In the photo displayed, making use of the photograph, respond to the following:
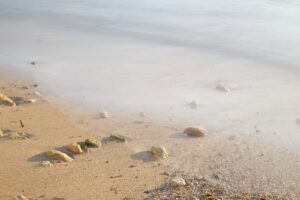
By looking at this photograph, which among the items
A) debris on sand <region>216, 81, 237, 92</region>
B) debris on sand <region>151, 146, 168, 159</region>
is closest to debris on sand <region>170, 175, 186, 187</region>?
debris on sand <region>151, 146, 168, 159</region>

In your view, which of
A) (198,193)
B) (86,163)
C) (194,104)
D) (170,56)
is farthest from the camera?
(170,56)

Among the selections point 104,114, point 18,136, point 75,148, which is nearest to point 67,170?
point 75,148

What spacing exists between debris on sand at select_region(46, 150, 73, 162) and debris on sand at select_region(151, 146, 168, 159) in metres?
0.63

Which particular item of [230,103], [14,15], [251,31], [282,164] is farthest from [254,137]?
[14,15]

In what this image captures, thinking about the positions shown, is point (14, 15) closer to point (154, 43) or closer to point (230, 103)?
point (154, 43)

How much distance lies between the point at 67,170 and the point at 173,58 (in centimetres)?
331

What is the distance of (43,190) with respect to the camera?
10.6 ft

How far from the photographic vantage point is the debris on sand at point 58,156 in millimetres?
3649

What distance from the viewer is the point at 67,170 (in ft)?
11.5

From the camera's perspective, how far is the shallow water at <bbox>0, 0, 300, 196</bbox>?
4625 mm

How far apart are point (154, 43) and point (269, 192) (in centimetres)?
442

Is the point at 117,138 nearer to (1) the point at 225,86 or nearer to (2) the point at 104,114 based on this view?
(2) the point at 104,114

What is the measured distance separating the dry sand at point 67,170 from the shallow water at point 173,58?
70 cm

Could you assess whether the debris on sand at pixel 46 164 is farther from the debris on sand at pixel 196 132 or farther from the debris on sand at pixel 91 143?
the debris on sand at pixel 196 132
